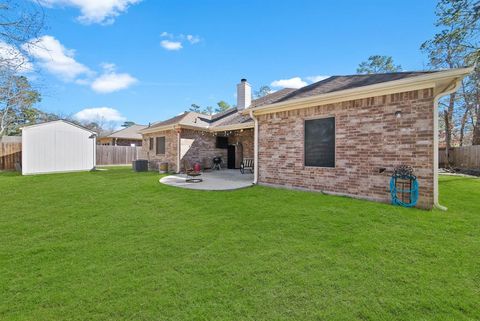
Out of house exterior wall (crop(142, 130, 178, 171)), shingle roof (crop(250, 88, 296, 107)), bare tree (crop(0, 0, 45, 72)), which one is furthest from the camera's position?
house exterior wall (crop(142, 130, 178, 171))

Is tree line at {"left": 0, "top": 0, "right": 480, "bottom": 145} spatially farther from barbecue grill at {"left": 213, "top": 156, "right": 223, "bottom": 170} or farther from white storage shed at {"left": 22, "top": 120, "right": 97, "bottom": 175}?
barbecue grill at {"left": 213, "top": 156, "right": 223, "bottom": 170}

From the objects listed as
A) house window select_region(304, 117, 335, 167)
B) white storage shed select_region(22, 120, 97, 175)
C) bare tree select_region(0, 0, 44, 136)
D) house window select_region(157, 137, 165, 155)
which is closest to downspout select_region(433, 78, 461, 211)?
house window select_region(304, 117, 335, 167)

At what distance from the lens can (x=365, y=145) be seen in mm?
5871

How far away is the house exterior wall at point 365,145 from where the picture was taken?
5.07 meters

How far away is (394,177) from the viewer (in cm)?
529

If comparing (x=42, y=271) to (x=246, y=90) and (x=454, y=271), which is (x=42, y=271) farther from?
(x=246, y=90)

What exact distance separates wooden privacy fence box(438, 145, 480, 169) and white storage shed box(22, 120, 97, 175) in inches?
1042

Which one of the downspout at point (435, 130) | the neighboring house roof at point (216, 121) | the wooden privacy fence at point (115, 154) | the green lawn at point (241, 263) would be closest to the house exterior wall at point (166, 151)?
the neighboring house roof at point (216, 121)

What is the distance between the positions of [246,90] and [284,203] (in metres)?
9.29

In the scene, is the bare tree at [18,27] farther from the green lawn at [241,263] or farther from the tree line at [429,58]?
the green lawn at [241,263]

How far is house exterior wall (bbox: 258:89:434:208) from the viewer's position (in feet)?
16.6

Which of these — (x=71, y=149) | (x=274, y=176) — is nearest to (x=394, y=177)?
(x=274, y=176)

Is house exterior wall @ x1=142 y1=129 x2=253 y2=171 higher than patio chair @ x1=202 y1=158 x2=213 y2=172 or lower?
higher

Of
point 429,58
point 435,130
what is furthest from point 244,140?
point 429,58
